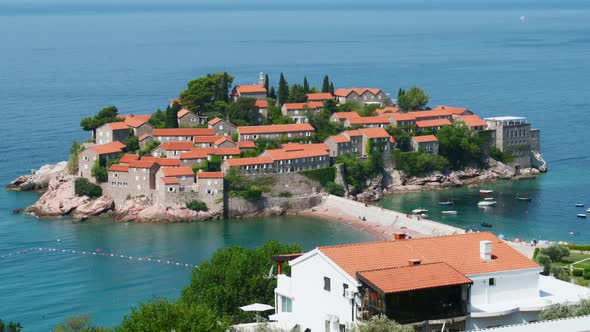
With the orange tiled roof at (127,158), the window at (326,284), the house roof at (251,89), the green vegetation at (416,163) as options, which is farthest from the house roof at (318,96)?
the window at (326,284)

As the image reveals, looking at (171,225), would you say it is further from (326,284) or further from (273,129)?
(326,284)

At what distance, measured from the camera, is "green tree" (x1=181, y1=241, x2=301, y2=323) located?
3588 centimetres

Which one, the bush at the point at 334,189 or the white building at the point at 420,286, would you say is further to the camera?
the bush at the point at 334,189

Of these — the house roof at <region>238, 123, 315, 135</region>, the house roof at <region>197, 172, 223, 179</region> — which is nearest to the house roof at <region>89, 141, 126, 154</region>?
the house roof at <region>197, 172, 223, 179</region>

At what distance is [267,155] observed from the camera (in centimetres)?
7731

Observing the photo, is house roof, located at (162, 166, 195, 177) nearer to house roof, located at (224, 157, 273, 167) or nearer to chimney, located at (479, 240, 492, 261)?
house roof, located at (224, 157, 273, 167)

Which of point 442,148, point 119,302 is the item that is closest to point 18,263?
point 119,302

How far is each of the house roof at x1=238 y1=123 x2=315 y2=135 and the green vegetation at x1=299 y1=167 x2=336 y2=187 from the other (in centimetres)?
576

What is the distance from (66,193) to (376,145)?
22856mm

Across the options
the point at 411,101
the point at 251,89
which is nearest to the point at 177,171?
the point at 251,89

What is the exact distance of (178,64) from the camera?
625ft

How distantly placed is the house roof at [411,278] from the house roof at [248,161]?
50.8 meters

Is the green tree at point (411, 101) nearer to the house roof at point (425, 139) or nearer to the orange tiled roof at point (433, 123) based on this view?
the orange tiled roof at point (433, 123)

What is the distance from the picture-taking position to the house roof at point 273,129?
81.6m
